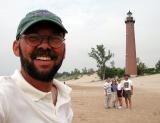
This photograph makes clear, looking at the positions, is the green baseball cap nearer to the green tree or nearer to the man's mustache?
the man's mustache

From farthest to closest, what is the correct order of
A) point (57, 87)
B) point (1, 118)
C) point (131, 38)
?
point (131, 38)
point (57, 87)
point (1, 118)

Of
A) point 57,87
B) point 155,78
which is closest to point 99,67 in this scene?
point 155,78

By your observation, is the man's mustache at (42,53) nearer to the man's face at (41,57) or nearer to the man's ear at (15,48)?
the man's face at (41,57)

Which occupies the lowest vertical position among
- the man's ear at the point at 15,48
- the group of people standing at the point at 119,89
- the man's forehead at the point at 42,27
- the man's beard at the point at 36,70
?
the group of people standing at the point at 119,89

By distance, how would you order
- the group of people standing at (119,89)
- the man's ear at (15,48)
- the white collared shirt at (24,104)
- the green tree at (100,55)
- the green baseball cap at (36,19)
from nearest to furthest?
the white collared shirt at (24,104), the green baseball cap at (36,19), the man's ear at (15,48), the group of people standing at (119,89), the green tree at (100,55)

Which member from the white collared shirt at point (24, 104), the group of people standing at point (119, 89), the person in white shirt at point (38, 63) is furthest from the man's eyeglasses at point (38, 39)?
the group of people standing at point (119, 89)

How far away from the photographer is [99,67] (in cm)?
8200

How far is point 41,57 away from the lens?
2.35 meters

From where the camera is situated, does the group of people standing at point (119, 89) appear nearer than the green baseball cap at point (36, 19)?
No

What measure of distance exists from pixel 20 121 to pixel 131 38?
238 feet

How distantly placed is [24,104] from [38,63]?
27 centimetres

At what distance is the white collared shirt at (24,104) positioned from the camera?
2.10 meters

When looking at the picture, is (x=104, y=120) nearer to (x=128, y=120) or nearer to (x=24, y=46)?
(x=128, y=120)

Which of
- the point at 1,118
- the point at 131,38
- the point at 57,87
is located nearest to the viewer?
the point at 1,118
